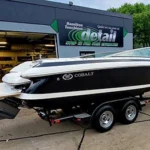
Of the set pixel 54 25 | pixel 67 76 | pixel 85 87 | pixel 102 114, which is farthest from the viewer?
pixel 54 25

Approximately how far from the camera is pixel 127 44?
14250 millimetres

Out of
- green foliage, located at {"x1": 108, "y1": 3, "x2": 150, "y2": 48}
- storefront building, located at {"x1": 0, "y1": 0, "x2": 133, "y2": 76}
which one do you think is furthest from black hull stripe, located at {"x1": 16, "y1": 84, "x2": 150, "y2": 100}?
green foliage, located at {"x1": 108, "y1": 3, "x2": 150, "y2": 48}

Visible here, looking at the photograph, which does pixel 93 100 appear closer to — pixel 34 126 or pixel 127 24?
pixel 34 126

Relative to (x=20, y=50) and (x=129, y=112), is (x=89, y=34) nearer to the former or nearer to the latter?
(x=20, y=50)

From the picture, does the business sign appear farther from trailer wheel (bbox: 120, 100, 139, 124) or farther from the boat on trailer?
trailer wheel (bbox: 120, 100, 139, 124)

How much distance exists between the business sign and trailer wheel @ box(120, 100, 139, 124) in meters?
7.31

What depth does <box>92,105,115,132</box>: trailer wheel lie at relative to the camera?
4.01 metres

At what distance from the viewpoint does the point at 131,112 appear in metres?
4.61

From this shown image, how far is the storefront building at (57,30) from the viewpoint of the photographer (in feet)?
32.1

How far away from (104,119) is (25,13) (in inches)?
300

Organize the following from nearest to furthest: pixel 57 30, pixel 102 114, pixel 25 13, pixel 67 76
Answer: pixel 67 76
pixel 102 114
pixel 25 13
pixel 57 30

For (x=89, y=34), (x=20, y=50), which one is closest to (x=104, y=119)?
(x=89, y=34)

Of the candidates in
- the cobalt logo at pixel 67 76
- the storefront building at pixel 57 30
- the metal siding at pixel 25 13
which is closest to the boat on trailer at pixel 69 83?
the cobalt logo at pixel 67 76

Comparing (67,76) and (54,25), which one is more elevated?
(54,25)
